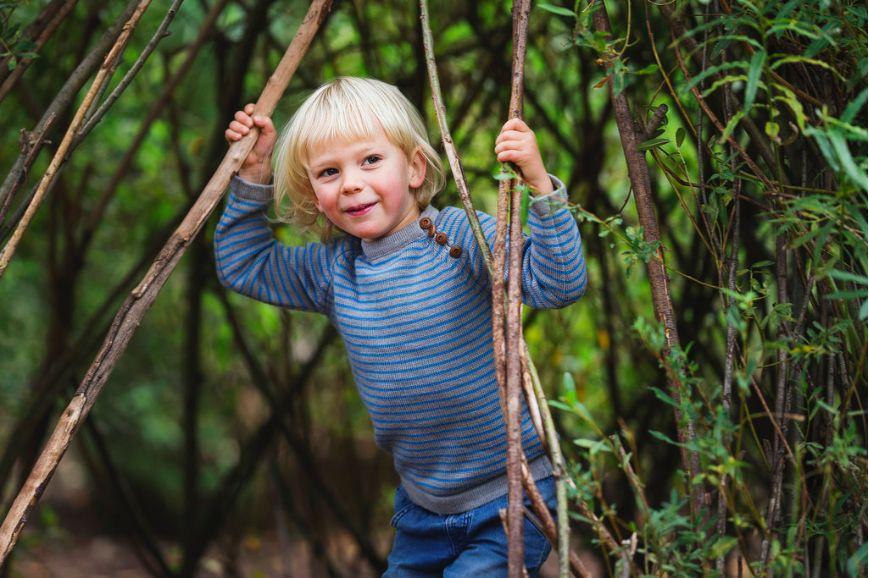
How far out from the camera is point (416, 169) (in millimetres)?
1633

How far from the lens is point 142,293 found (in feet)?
4.46

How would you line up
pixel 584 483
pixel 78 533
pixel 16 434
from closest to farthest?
pixel 584 483, pixel 16 434, pixel 78 533

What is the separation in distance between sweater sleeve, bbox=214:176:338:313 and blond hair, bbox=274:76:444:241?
47 millimetres

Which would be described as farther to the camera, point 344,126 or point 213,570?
point 213,570

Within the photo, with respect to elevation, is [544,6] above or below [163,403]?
above

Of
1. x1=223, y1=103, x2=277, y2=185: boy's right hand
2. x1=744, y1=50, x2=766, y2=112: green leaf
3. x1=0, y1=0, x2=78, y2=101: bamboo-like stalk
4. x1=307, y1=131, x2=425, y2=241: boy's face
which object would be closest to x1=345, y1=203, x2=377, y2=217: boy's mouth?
x1=307, y1=131, x2=425, y2=241: boy's face

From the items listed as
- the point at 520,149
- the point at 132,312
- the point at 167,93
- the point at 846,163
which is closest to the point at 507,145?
the point at 520,149

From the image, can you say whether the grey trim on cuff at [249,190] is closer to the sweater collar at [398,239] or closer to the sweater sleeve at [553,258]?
the sweater collar at [398,239]

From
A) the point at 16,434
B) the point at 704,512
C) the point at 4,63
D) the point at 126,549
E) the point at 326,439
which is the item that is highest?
the point at 4,63

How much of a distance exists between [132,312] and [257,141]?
44cm

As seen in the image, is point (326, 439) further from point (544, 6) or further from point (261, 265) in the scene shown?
point (544, 6)

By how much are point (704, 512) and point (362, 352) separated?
0.65m

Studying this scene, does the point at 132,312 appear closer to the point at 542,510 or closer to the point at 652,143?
the point at 542,510

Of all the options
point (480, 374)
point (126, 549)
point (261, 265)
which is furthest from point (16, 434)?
point (126, 549)
